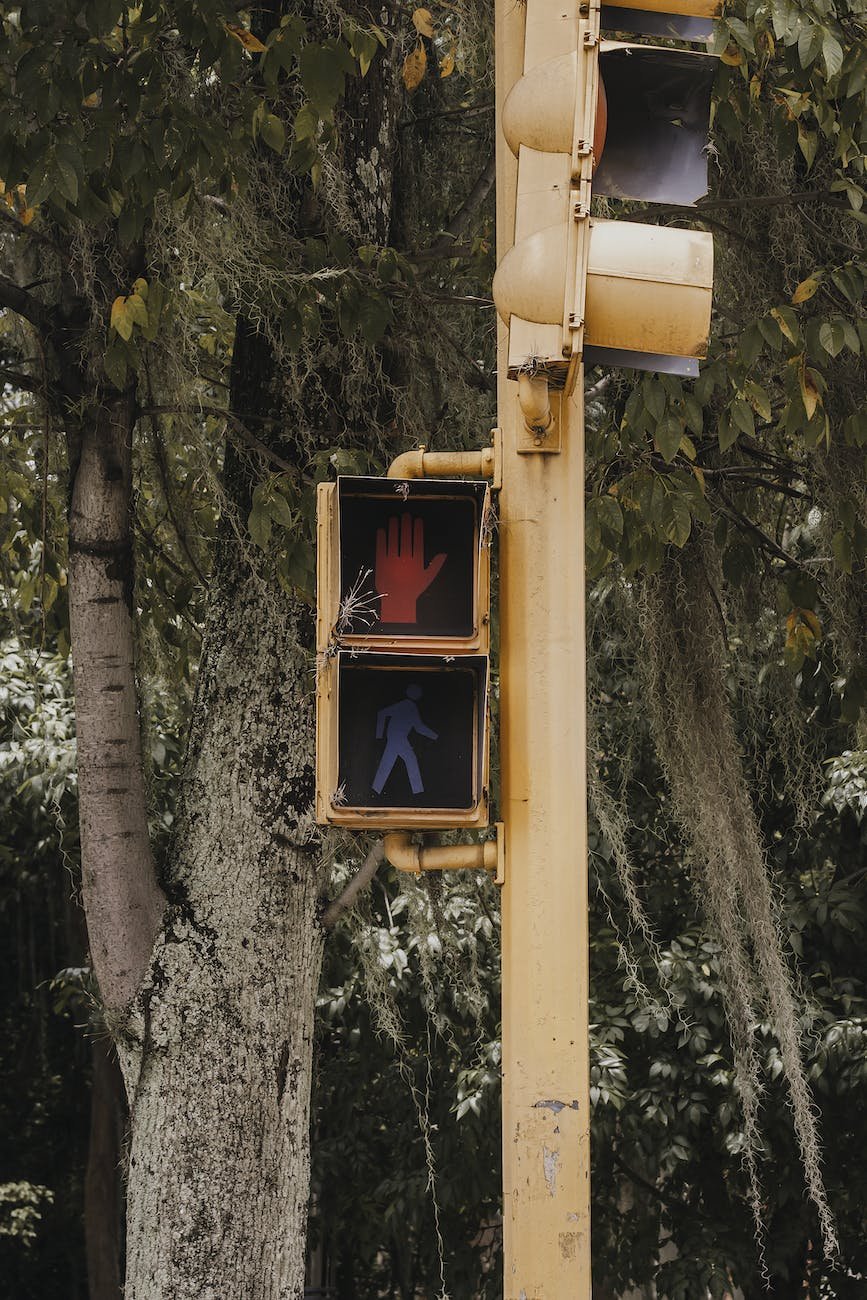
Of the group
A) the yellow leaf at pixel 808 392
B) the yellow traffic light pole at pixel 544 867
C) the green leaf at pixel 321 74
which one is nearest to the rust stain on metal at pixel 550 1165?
the yellow traffic light pole at pixel 544 867

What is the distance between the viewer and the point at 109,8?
3322mm

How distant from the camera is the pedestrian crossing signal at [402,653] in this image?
97.8 inches

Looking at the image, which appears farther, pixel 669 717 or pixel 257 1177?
pixel 669 717

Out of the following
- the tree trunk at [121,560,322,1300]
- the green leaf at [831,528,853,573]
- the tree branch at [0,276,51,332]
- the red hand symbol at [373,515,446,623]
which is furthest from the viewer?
the green leaf at [831,528,853,573]

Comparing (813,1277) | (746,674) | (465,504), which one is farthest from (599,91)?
(813,1277)

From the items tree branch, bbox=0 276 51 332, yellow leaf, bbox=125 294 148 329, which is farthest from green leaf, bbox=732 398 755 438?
tree branch, bbox=0 276 51 332

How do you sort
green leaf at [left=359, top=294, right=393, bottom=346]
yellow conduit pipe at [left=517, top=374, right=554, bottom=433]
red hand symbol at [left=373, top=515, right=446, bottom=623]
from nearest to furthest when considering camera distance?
yellow conduit pipe at [left=517, top=374, right=554, bottom=433], red hand symbol at [left=373, top=515, right=446, bottom=623], green leaf at [left=359, top=294, right=393, bottom=346]

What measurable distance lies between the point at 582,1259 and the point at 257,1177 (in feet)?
4.72

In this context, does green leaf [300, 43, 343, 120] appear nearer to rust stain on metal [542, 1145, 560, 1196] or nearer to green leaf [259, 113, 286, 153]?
green leaf [259, 113, 286, 153]

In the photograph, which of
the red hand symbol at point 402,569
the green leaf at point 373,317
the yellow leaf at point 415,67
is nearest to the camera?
the red hand symbol at point 402,569

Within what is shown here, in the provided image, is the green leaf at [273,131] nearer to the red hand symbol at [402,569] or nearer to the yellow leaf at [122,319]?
the yellow leaf at [122,319]

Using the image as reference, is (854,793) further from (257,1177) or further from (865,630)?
(257,1177)

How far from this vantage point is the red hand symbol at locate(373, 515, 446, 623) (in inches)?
102

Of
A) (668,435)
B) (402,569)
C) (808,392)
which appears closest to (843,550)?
(808,392)
